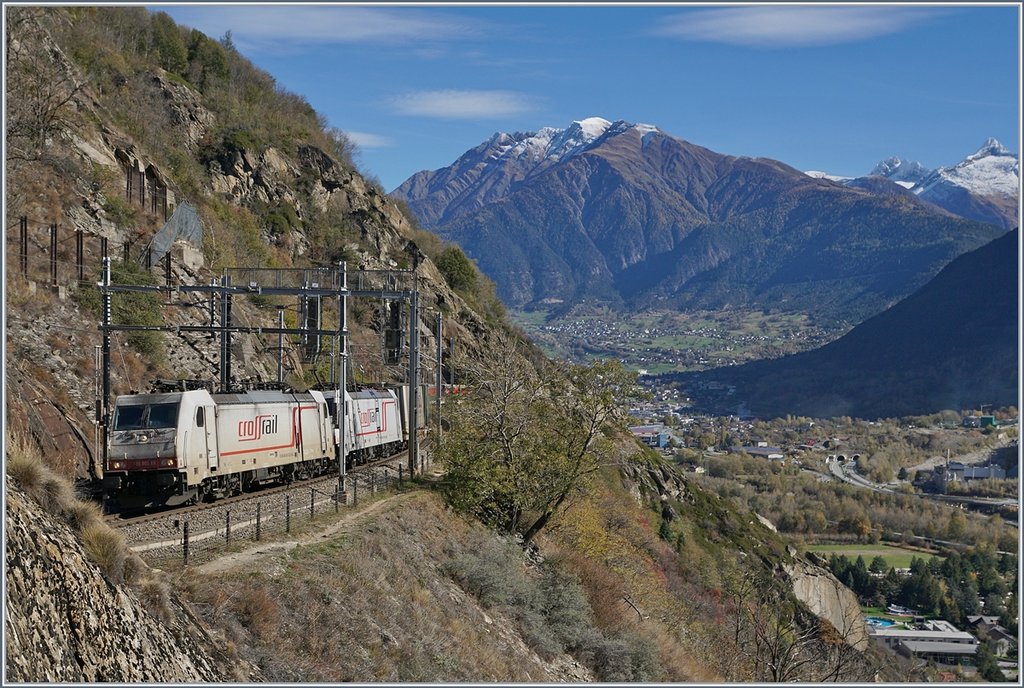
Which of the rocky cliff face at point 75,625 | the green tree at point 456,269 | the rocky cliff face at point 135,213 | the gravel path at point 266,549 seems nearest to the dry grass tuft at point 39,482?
the rocky cliff face at point 75,625

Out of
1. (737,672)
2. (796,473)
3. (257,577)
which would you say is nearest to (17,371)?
(257,577)

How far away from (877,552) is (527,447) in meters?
112

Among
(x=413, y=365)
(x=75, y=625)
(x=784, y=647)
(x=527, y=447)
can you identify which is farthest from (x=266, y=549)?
(x=784, y=647)

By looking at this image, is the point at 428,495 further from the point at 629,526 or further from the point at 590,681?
the point at 629,526

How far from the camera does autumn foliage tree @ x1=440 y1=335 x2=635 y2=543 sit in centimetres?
3381

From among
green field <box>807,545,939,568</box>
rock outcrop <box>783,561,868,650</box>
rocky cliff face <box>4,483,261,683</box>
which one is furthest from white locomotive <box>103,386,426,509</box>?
green field <box>807,545,939,568</box>

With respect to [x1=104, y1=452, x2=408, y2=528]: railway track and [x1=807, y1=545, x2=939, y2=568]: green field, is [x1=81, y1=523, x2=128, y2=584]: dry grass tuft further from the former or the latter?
[x1=807, y1=545, x2=939, y2=568]: green field

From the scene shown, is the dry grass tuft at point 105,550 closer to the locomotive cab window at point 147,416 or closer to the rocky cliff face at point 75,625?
the rocky cliff face at point 75,625

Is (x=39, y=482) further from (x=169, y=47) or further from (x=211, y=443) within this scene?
(x=169, y=47)

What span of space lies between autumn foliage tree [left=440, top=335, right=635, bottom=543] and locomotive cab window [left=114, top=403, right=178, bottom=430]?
10857mm

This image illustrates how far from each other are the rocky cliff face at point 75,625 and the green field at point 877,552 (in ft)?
387

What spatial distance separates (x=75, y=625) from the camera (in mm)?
11414

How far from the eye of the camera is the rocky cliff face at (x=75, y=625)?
10.5 metres

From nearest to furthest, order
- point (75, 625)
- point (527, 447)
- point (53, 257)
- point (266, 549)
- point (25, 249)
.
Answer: point (75, 625) → point (266, 549) → point (527, 447) → point (25, 249) → point (53, 257)
